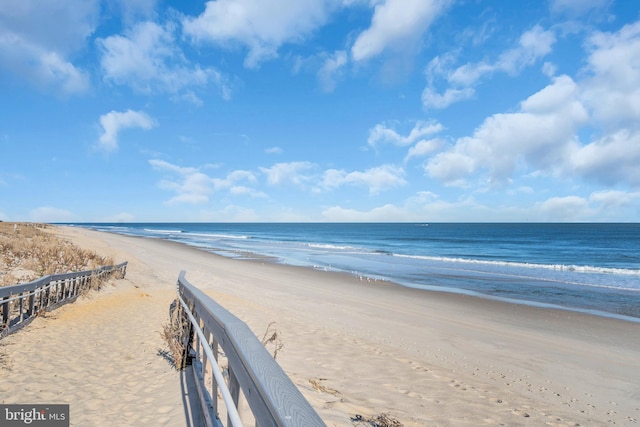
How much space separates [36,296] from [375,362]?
362 inches

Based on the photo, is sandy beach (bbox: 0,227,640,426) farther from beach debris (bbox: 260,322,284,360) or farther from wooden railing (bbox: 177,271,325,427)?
wooden railing (bbox: 177,271,325,427)

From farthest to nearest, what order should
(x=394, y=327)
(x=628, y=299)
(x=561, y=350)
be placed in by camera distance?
(x=628, y=299) → (x=394, y=327) → (x=561, y=350)

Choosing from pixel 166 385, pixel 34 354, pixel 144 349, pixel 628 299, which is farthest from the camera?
pixel 628 299

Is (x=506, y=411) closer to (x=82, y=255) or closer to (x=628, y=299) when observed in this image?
(x=628, y=299)

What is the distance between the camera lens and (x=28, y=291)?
8.70m

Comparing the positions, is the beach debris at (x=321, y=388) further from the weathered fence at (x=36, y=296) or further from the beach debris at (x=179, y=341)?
the weathered fence at (x=36, y=296)

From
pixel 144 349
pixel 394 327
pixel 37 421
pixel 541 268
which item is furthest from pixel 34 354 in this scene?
pixel 541 268

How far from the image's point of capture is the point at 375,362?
24.7ft

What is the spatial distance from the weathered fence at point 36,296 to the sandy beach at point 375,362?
0.95 ft

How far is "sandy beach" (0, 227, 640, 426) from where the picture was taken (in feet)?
16.4

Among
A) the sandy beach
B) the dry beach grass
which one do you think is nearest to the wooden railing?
the sandy beach

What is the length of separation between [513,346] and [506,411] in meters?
4.67

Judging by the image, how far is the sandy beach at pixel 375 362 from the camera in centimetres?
500

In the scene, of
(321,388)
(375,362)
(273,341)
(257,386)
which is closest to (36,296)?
(273,341)
